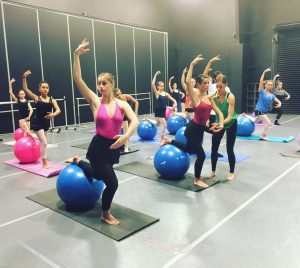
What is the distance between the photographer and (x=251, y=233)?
2.89 m

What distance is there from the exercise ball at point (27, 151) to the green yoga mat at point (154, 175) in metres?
1.44

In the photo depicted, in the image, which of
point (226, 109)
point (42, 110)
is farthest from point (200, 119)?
point (42, 110)

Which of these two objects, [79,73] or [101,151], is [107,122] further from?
[79,73]

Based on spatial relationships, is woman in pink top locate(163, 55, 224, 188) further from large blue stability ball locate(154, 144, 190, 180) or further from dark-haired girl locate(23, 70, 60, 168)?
dark-haired girl locate(23, 70, 60, 168)

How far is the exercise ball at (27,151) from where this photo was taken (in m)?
5.27

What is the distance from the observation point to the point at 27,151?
17.3ft

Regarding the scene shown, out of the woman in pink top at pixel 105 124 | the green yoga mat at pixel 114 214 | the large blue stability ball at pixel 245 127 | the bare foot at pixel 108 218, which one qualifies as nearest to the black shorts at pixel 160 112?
the large blue stability ball at pixel 245 127

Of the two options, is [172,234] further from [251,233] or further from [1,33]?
[1,33]

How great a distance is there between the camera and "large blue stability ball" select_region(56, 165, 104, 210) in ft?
10.7

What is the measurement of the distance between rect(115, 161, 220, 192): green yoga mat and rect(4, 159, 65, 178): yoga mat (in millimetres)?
955

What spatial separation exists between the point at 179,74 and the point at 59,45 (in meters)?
6.03

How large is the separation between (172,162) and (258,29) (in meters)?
10.2

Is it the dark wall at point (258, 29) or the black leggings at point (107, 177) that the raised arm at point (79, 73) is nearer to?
the black leggings at point (107, 177)

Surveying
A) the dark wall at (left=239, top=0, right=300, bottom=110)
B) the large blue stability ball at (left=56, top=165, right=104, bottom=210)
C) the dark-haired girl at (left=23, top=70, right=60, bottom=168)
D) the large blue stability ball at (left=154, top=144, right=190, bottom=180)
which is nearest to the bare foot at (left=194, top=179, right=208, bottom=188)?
the large blue stability ball at (left=154, top=144, right=190, bottom=180)
